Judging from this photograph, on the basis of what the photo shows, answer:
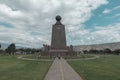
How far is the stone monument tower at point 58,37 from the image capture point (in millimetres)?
65588

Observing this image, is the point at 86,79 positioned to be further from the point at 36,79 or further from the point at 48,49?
the point at 48,49

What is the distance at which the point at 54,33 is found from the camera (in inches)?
2635

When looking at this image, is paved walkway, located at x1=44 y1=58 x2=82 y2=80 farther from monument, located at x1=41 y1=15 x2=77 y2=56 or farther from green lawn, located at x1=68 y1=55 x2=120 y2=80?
monument, located at x1=41 y1=15 x2=77 y2=56

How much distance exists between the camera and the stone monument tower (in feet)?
215

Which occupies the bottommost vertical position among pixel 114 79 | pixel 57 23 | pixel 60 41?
pixel 114 79

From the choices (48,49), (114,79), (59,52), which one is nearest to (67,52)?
(59,52)

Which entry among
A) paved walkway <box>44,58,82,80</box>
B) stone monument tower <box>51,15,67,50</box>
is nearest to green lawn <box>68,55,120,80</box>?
paved walkway <box>44,58,82,80</box>

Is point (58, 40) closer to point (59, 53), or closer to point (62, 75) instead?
point (59, 53)

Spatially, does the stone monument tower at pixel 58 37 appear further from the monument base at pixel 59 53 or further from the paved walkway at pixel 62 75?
the paved walkway at pixel 62 75

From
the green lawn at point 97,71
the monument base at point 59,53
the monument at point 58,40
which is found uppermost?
the monument at point 58,40

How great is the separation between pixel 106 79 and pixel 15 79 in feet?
24.9

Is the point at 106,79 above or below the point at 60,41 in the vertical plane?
below

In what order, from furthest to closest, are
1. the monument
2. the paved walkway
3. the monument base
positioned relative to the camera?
1. the monument
2. the monument base
3. the paved walkway

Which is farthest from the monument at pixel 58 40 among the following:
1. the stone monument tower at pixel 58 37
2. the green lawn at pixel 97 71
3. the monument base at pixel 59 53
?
the green lawn at pixel 97 71
